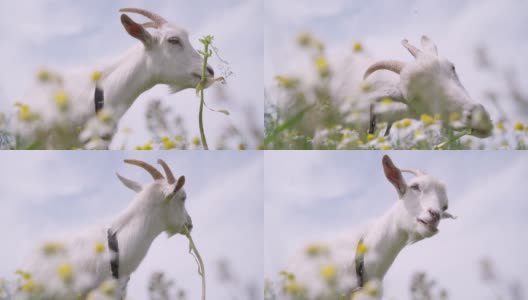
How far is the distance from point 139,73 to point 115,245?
96 cm

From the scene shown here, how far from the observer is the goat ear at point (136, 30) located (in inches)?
218

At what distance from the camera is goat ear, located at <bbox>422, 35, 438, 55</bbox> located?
580cm

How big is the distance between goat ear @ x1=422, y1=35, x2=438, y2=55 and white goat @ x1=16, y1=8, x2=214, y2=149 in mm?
1201

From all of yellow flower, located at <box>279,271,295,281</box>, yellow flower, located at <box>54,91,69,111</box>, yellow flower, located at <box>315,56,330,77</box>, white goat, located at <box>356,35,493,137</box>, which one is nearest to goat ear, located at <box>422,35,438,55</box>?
white goat, located at <box>356,35,493,137</box>

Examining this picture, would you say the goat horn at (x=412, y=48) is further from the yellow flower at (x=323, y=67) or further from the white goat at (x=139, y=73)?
the white goat at (x=139, y=73)

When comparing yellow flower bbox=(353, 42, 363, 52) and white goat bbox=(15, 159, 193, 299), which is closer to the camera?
white goat bbox=(15, 159, 193, 299)

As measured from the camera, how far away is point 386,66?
19.1ft

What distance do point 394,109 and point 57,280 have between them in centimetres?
202

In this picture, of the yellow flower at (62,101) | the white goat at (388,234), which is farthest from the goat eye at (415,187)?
the yellow flower at (62,101)

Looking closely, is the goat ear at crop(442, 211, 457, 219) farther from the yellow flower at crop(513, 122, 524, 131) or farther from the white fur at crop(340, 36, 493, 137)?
the yellow flower at crop(513, 122, 524, 131)

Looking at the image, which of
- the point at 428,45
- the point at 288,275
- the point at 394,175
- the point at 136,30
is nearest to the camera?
the point at 288,275

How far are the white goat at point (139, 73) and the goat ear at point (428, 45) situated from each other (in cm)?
120

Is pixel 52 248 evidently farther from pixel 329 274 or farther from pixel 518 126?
pixel 518 126

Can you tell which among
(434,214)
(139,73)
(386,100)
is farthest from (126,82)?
(434,214)
